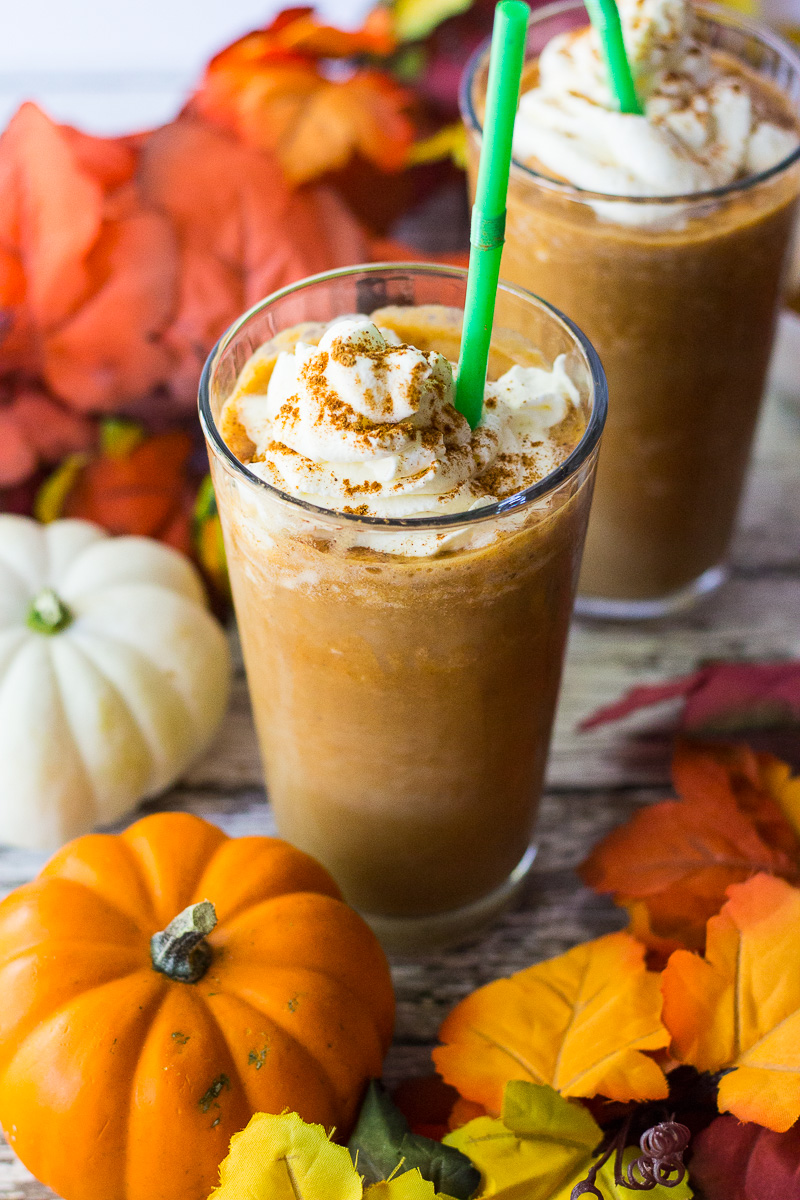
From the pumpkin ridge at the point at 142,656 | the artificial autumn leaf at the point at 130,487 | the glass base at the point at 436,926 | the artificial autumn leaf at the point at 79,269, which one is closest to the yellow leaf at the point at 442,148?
the artificial autumn leaf at the point at 79,269

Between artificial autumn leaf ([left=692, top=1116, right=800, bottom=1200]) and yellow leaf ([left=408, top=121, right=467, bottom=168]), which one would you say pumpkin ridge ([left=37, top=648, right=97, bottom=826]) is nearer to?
artificial autumn leaf ([left=692, top=1116, right=800, bottom=1200])

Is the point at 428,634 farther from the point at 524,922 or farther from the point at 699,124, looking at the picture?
the point at 699,124

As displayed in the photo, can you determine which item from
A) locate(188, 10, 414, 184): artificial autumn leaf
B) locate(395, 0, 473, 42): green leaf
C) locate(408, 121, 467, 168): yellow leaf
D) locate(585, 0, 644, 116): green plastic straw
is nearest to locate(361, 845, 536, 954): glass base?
locate(585, 0, 644, 116): green plastic straw

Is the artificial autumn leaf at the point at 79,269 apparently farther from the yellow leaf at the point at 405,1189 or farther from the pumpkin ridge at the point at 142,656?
the yellow leaf at the point at 405,1189

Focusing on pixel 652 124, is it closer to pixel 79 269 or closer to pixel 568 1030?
pixel 79 269

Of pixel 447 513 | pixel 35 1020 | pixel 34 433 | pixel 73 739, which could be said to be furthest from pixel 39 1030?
pixel 34 433

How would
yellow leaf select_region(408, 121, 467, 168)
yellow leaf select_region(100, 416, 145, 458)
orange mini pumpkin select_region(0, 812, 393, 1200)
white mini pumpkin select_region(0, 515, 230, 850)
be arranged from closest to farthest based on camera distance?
1. orange mini pumpkin select_region(0, 812, 393, 1200)
2. white mini pumpkin select_region(0, 515, 230, 850)
3. yellow leaf select_region(100, 416, 145, 458)
4. yellow leaf select_region(408, 121, 467, 168)
